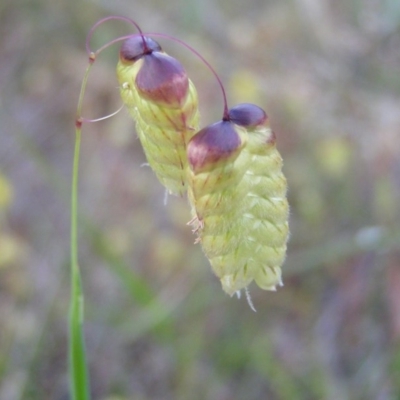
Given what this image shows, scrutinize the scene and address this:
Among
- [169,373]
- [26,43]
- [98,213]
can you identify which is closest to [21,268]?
[98,213]

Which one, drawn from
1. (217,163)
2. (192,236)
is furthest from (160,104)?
(192,236)

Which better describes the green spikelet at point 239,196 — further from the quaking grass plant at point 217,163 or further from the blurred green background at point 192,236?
the blurred green background at point 192,236

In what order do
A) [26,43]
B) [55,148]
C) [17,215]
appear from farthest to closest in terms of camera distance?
[26,43] < [55,148] < [17,215]

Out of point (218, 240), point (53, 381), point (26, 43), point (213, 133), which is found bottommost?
point (53, 381)

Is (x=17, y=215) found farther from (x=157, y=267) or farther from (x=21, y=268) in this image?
(x=157, y=267)

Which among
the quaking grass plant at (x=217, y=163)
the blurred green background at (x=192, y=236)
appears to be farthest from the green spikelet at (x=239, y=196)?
the blurred green background at (x=192, y=236)

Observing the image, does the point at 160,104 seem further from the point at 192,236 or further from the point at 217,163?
the point at 192,236

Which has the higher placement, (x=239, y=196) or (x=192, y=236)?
(x=239, y=196)
